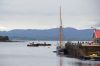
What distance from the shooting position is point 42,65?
74.6 meters

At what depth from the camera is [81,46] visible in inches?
3524

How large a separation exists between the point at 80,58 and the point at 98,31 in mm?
10644

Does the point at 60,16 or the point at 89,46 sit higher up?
the point at 60,16

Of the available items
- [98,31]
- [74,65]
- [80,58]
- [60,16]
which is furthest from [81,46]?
[60,16]

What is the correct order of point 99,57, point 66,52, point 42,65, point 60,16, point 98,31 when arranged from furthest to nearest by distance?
point 60,16, point 66,52, point 98,31, point 99,57, point 42,65

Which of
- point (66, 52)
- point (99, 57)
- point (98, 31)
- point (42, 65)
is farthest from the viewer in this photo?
point (66, 52)

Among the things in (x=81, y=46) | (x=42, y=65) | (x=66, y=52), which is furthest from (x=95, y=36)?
(x=42, y=65)

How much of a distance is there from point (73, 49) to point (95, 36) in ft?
20.4

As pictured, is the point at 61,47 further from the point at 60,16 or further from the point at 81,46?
the point at 81,46

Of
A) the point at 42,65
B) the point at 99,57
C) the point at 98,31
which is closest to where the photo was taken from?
the point at 42,65

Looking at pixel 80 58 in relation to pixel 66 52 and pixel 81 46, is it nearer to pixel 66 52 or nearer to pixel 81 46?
pixel 81 46

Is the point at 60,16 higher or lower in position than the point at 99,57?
higher

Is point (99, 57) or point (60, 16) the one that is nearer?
point (99, 57)

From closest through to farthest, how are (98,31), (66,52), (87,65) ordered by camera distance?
(87,65)
(98,31)
(66,52)
